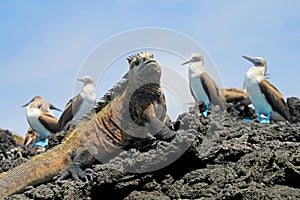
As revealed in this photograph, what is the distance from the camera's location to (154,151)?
616 cm

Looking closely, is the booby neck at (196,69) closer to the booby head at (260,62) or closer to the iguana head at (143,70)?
the booby head at (260,62)

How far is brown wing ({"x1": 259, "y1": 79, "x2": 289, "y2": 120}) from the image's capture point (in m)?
17.1

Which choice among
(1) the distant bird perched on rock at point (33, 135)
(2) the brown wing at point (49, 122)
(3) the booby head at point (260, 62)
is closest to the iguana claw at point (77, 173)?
(1) the distant bird perched on rock at point (33, 135)

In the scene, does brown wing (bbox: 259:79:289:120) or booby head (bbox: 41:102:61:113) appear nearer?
brown wing (bbox: 259:79:289:120)

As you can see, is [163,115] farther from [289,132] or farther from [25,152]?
[25,152]

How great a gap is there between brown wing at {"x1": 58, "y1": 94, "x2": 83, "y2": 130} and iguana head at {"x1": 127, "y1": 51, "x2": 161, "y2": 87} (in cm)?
959

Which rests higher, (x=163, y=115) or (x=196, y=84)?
(x=196, y=84)

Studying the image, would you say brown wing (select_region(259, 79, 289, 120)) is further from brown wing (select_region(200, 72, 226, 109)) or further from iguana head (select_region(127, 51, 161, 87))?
iguana head (select_region(127, 51, 161, 87))

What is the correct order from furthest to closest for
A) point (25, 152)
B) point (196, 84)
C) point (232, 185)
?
point (196, 84) → point (25, 152) → point (232, 185)

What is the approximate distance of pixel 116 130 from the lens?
686 centimetres

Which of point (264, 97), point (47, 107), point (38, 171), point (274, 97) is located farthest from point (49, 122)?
point (38, 171)

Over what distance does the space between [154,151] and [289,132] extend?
90.2 inches

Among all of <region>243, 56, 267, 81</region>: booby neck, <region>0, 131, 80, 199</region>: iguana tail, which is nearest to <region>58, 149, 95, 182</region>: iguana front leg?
<region>0, 131, 80, 199</region>: iguana tail

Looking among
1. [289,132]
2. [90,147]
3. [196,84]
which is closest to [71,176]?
[90,147]
